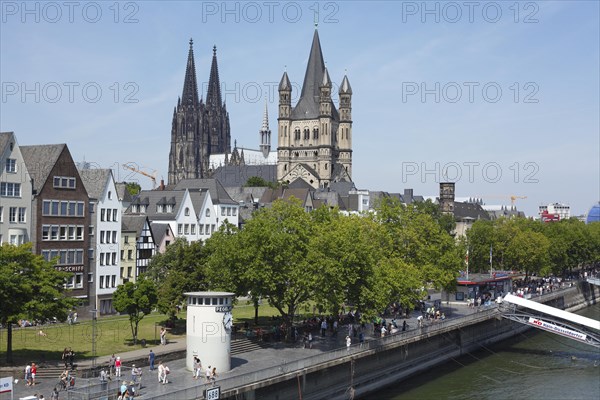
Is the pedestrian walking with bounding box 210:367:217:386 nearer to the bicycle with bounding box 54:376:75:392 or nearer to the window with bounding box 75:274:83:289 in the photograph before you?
the bicycle with bounding box 54:376:75:392

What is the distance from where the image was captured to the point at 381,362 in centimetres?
5400

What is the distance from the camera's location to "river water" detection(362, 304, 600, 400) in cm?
5319

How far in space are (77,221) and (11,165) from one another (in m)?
8.22

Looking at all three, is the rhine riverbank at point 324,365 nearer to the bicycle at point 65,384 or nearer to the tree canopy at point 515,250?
the bicycle at point 65,384

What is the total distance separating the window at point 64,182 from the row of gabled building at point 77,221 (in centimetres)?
9

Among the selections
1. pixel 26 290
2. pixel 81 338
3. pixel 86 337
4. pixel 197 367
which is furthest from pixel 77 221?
pixel 197 367

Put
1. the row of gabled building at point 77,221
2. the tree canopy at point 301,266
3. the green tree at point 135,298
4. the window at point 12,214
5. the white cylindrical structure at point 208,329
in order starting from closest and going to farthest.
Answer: the white cylindrical structure at point 208,329 < the green tree at point 135,298 < the tree canopy at point 301,266 < the window at point 12,214 < the row of gabled building at point 77,221

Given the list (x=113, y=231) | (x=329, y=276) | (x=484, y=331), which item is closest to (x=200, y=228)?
(x=113, y=231)

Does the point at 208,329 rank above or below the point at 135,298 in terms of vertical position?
below

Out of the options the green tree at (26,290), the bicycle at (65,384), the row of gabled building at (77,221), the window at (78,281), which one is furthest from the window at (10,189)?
the bicycle at (65,384)

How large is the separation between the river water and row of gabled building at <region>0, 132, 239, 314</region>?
19740 millimetres

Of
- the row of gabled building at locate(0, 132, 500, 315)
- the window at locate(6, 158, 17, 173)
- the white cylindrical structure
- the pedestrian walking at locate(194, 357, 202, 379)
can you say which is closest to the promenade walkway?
the pedestrian walking at locate(194, 357, 202, 379)

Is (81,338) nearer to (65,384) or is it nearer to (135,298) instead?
(135,298)

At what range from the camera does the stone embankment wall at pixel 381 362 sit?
42000mm
